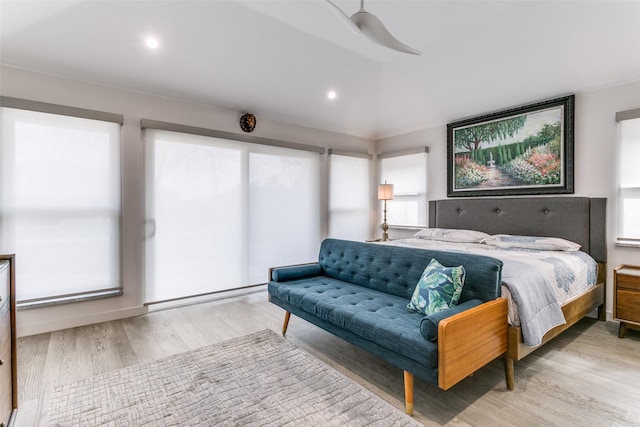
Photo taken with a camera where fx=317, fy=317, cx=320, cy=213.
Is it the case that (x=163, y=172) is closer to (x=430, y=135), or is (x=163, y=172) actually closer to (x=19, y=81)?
(x=19, y=81)

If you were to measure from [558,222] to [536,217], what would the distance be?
0.69ft

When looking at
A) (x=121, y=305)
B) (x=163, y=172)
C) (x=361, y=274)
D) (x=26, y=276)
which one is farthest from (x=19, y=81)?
(x=361, y=274)

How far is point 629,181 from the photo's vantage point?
3.01 m

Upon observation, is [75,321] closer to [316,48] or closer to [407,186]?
[316,48]

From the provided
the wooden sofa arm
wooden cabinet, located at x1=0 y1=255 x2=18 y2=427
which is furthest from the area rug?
the wooden sofa arm

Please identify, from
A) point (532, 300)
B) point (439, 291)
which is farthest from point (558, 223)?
point (439, 291)

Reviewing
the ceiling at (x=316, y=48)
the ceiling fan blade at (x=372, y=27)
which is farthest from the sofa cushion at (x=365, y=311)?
the ceiling at (x=316, y=48)

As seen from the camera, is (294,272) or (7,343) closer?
(7,343)

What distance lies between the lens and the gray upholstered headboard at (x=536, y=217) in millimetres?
3148

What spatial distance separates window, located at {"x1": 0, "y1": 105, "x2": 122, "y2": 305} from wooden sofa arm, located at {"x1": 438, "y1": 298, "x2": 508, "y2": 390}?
316cm

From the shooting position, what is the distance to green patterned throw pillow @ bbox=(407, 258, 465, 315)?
1.99 meters

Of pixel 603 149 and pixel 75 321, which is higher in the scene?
pixel 603 149

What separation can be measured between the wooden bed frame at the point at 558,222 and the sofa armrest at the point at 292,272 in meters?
2.00

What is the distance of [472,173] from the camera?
4.17m
